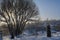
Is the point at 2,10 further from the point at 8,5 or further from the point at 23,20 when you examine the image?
the point at 23,20

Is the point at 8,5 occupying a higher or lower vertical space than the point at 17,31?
higher

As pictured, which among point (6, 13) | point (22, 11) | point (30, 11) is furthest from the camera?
point (30, 11)

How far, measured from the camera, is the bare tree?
50.9 ft

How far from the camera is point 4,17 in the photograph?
15570 millimetres

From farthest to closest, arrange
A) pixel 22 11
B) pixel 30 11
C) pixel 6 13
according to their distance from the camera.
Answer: pixel 30 11 < pixel 22 11 < pixel 6 13

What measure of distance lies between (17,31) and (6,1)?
4098mm

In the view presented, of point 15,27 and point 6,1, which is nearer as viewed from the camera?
point 6,1

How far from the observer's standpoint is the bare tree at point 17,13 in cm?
1551

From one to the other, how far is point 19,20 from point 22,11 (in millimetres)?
1238

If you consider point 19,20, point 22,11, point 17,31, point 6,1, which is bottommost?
point 17,31

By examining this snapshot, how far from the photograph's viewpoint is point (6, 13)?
50.4 ft

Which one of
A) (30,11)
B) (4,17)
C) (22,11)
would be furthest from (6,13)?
(30,11)

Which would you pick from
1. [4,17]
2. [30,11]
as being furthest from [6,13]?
[30,11]

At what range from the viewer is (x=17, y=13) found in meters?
16.5
